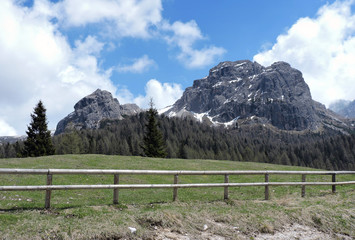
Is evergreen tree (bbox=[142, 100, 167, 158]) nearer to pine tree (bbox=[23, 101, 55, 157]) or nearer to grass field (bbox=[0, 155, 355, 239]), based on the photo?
pine tree (bbox=[23, 101, 55, 157])

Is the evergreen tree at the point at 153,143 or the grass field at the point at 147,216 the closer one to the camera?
the grass field at the point at 147,216

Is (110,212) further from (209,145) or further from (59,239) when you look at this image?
(209,145)

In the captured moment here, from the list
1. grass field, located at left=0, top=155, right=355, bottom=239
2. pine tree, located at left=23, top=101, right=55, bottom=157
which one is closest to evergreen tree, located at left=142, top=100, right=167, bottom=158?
pine tree, located at left=23, top=101, right=55, bottom=157

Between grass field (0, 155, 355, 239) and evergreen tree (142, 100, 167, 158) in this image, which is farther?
evergreen tree (142, 100, 167, 158)

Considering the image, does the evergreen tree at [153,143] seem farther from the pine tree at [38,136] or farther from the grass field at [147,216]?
the grass field at [147,216]

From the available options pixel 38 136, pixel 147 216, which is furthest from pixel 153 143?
pixel 147 216

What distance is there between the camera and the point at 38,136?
4697 cm

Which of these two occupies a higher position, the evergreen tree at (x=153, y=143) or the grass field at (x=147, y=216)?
the evergreen tree at (x=153, y=143)

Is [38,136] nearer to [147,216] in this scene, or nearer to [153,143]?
[153,143]

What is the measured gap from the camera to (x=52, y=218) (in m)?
9.29

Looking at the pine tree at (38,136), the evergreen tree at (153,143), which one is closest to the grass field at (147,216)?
the evergreen tree at (153,143)

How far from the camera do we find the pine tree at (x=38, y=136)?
1839 inches

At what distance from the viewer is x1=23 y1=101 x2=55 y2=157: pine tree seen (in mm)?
46719

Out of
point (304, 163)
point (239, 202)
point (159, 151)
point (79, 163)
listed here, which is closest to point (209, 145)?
point (304, 163)
